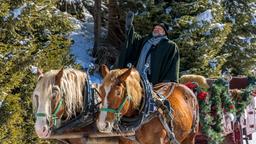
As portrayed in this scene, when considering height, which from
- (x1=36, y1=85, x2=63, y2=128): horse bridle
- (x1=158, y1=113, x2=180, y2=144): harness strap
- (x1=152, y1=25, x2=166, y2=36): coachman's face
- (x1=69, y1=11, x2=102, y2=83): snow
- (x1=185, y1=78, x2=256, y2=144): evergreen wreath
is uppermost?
(x1=152, y1=25, x2=166, y2=36): coachman's face

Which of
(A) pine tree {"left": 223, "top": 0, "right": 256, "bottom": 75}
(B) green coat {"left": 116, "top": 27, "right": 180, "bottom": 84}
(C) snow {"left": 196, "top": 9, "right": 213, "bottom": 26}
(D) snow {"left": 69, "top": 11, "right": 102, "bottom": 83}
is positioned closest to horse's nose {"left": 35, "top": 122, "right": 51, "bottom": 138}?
(B) green coat {"left": 116, "top": 27, "right": 180, "bottom": 84}

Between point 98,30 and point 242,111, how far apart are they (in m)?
7.84

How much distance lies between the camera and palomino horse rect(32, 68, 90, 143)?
4.78 meters

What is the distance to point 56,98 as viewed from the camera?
4941 mm

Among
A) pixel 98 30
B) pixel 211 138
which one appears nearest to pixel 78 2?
pixel 98 30

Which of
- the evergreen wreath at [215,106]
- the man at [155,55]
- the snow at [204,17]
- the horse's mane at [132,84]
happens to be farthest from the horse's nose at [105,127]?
the snow at [204,17]

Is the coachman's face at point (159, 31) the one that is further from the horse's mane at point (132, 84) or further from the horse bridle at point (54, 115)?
the horse bridle at point (54, 115)

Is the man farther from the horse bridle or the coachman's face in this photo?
the horse bridle

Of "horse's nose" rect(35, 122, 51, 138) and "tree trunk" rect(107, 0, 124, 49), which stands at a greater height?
"horse's nose" rect(35, 122, 51, 138)

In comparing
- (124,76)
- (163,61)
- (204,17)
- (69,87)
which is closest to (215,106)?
(163,61)

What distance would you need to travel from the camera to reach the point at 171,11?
1319 cm

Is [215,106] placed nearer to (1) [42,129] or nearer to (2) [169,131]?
(2) [169,131]

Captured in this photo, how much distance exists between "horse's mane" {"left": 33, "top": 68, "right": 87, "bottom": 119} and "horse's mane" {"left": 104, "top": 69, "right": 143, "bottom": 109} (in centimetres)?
43

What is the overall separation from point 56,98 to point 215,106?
3.58 metres
